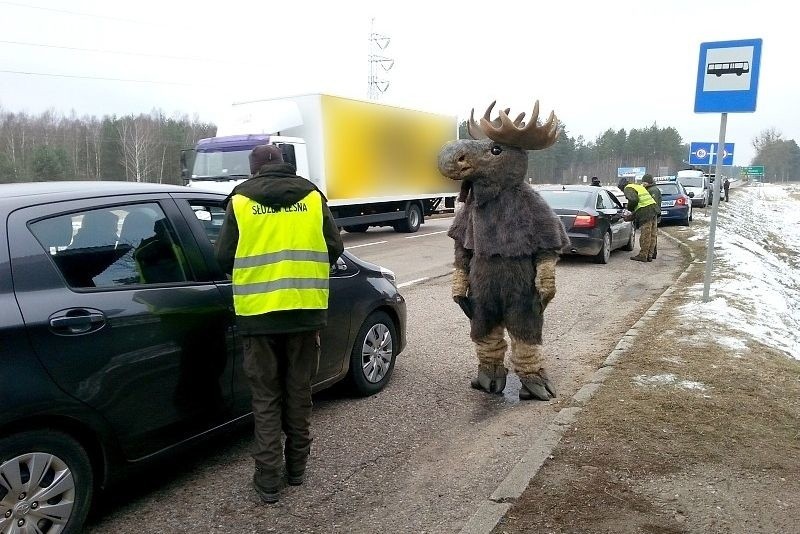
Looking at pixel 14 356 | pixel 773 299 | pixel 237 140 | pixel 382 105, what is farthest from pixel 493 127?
pixel 382 105

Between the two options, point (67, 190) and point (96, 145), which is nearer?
point (67, 190)

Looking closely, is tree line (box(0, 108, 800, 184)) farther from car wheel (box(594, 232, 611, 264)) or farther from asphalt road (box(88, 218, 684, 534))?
asphalt road (box(88, 218, 684, 534))

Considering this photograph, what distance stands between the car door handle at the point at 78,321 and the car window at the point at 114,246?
A: 0.54ft

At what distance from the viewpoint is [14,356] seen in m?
2.63

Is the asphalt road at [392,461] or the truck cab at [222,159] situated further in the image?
the truck cab at [222,159]

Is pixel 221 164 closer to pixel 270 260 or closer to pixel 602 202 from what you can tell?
pixel 602 202

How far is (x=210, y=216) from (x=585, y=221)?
9714 millimetres

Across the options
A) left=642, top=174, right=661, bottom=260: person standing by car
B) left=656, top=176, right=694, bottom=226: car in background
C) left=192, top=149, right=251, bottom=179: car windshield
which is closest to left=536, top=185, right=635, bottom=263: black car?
left=642, top=174, right=661, bottom=260: person standing by car

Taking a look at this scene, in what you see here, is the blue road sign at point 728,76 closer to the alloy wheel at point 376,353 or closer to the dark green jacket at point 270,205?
the alloy wheel at point 376,353

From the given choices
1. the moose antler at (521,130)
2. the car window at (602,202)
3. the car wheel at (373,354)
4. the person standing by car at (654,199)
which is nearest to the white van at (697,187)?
the person standing by car at (654,199)

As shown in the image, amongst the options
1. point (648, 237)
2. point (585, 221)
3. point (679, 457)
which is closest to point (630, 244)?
point (648, 237)

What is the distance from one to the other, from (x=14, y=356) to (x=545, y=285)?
343 cm

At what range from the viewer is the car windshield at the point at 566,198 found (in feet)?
41.7

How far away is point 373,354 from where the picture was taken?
507cm
